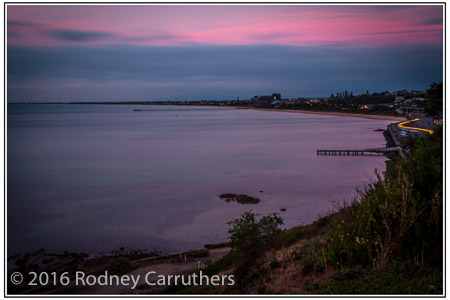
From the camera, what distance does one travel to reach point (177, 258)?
47.0ft

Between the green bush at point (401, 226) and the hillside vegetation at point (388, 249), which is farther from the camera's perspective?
the green bush at point (401, 226)

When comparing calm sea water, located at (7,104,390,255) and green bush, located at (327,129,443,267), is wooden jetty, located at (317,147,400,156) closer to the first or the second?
calm sea water, located at (7,104,390,255)

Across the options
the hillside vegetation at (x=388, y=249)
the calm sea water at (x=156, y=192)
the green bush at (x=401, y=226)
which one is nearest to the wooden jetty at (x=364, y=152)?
the calm sea water at (x=156, y=192)

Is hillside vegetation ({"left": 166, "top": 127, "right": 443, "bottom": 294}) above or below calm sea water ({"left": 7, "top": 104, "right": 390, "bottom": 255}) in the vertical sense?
above

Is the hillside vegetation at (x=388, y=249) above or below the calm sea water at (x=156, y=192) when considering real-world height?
above

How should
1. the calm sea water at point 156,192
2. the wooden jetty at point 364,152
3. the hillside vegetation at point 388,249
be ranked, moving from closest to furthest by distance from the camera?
the hillside vegetation at point 388,249 → the calm sea water at point 156,192 → the wooden jetty at point 364,152

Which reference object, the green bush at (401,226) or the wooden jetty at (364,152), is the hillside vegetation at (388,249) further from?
the wooden jetty at (364,152)

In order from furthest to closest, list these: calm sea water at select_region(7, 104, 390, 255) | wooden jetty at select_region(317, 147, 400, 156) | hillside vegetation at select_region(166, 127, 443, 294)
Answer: wooden jetty at select_region(317, 147, 400, 156) < calm sea water at select_region(7, 104, 390, 255) < hillside vegetation at select_region(166, 127, 443, 294)

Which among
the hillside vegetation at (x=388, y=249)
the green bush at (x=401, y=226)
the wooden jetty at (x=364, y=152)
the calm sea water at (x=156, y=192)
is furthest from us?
the wooden jetty at (x=364, y=152)

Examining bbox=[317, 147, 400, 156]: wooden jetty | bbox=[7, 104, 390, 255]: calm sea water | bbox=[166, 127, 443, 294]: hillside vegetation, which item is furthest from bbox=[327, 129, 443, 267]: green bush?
bbox=[317, 147, 400, 156]: wooden jetty

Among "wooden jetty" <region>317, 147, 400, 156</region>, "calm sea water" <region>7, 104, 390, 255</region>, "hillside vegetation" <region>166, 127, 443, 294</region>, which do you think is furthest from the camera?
"wooden jetty" <region>317, 147, 400, 156</region>

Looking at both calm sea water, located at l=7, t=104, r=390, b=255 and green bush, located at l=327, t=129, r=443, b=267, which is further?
calm sea water, located at l=7, t=104, r=390, b=255

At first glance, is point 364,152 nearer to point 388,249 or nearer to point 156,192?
point 156,192

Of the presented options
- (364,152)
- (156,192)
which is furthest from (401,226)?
(364,152)
